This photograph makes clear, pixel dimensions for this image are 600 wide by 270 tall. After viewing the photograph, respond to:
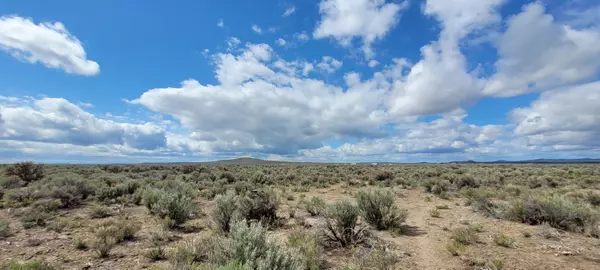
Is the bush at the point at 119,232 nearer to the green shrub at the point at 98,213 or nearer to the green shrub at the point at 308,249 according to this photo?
the green shrub at the point at 98,213

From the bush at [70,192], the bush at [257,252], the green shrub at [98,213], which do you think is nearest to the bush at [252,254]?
the bush at [257,252]

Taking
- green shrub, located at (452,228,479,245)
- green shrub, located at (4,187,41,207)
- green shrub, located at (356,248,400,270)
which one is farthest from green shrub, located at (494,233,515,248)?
green shrub, located at (4,187,41,207)

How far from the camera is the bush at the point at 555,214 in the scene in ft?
30.0

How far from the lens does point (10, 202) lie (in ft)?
43.0

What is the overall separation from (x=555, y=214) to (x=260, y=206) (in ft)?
32.2

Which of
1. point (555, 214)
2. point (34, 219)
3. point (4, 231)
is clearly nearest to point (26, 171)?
point (34, 219)

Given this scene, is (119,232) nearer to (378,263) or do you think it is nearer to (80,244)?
(80,244)

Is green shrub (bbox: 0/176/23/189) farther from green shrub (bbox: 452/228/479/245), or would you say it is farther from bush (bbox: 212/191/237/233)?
green shrub (bbox: 452/228/479/245)

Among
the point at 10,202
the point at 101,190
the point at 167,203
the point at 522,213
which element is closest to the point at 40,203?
the point at 10,202

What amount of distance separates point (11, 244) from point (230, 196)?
5.93 meters

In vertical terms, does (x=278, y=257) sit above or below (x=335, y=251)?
above

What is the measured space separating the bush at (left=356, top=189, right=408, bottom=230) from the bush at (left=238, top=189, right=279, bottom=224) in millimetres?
3162

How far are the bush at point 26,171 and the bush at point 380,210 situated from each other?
84.2 ft

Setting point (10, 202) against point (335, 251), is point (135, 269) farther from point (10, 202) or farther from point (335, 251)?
point (10, 202)
